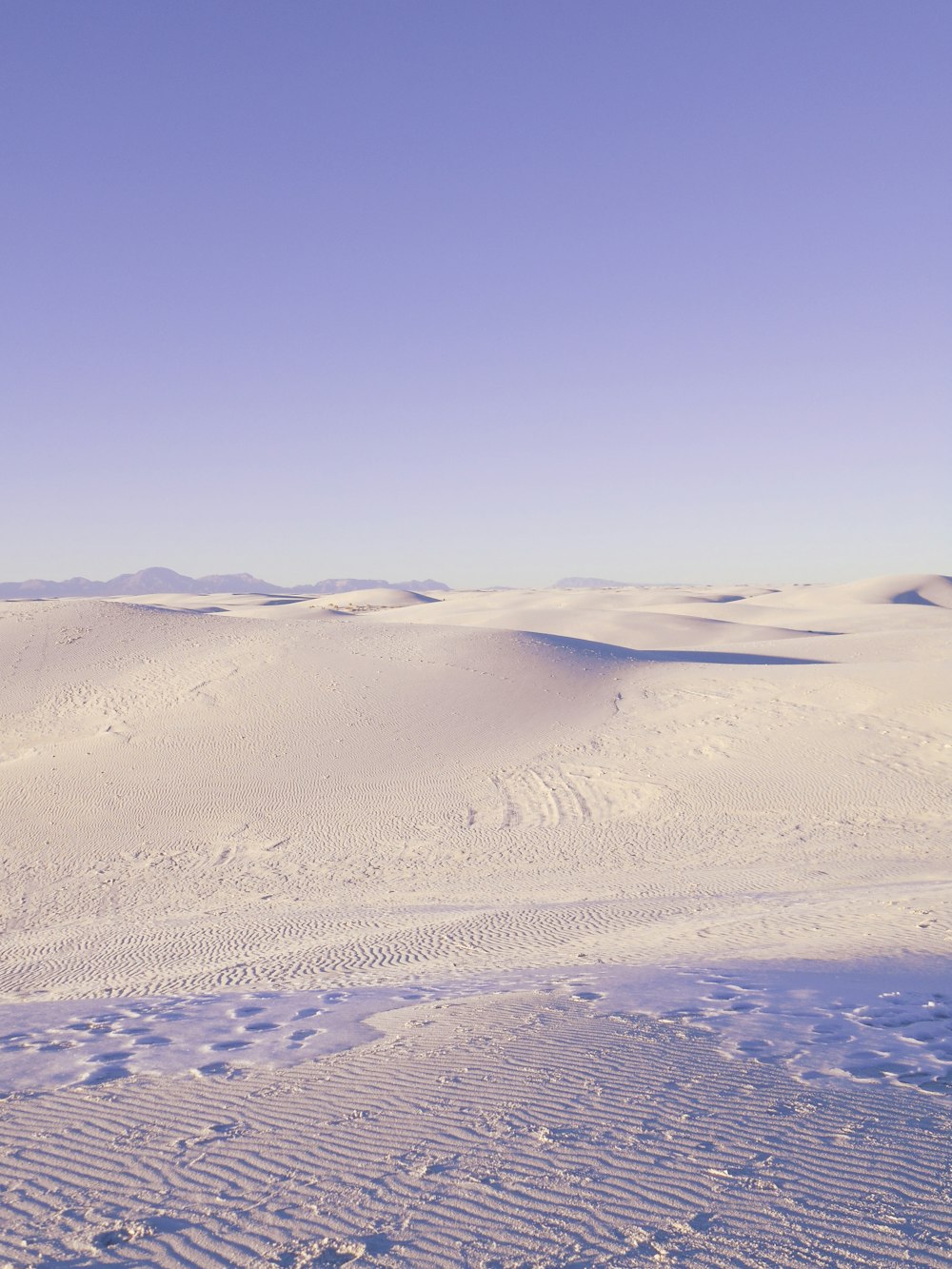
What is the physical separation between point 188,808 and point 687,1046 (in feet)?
42.1

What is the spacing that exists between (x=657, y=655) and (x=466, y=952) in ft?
66.1

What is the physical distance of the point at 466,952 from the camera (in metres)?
9.54

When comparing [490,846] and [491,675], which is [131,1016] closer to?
[490,846]

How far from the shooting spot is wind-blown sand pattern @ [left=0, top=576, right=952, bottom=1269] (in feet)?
12.9

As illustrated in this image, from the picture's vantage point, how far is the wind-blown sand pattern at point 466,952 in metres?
3.93

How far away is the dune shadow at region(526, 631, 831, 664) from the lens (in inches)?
1040

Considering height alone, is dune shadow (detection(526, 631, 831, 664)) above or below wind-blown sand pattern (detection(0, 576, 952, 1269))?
above

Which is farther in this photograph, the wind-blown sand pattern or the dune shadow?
the dune shadow

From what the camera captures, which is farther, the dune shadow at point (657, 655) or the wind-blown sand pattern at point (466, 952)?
the dune shadow at point (657, 655)

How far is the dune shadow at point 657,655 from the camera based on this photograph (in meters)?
26.4

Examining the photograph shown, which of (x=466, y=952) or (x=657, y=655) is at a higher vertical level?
(x=657, y=655)

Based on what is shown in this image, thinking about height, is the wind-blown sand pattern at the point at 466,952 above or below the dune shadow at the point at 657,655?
below

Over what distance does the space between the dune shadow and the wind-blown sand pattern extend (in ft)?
1.28

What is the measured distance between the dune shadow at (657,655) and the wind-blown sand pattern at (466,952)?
0.39 meters
